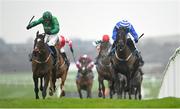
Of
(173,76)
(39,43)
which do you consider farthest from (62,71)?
(173,76)

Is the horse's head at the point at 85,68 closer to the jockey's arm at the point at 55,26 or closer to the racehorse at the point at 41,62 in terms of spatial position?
the jockey's arm at the point at 55,26

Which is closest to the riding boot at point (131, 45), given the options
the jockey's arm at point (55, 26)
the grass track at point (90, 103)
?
the jockey's arm at point (55, 26)

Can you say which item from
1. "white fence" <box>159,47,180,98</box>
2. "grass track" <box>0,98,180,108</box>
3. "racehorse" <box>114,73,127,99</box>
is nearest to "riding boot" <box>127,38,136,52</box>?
"racehorse" <box>114,73,127,99</box>

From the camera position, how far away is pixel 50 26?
22.5 metres

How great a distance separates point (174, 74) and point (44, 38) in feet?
24.7

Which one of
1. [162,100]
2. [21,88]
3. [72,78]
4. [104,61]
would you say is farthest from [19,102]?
[72,78]

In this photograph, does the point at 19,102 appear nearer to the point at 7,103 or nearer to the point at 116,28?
the point at 7,103

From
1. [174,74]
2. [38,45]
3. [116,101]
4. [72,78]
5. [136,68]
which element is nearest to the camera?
[116,101]

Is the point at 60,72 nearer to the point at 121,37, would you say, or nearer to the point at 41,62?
the point at 41,62

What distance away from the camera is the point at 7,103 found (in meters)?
19.8

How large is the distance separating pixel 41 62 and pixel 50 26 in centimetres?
129

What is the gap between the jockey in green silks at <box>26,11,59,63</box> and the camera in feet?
73.3

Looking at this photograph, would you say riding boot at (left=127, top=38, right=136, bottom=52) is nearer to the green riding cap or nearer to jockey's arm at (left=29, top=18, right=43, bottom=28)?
the green riding cap

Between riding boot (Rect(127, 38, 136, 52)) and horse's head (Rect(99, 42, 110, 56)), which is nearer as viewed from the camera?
riding boot (Rect(127, 38, 136, 52))
